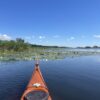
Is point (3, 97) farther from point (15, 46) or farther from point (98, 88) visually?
point (15, 46)

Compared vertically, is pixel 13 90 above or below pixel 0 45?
below

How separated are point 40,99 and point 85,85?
411 inches

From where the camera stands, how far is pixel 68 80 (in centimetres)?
2523

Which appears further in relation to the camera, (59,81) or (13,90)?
(59,81)

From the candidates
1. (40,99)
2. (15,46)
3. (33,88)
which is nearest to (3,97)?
(33,88)

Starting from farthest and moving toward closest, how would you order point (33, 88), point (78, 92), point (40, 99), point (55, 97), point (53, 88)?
1. point (53, 88)
2. point (78, 92)
3. point (55, 97)
4. point (33, 88)
5. point (40, 99)

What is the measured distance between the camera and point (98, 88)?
21.1 m

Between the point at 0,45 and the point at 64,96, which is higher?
the point at 0,45

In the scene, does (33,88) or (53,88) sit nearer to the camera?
(33,88)

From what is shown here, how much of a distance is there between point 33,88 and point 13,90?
571 cm

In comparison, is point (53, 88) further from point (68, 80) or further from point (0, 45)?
point (0, 45)

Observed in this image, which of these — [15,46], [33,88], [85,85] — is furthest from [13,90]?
[15,46]

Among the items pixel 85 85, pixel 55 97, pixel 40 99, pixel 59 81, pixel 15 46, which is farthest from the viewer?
pixel 15 46

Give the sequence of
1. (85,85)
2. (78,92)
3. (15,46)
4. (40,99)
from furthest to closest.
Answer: (15,46) → (85,85) → (78,92) → (40,99)
